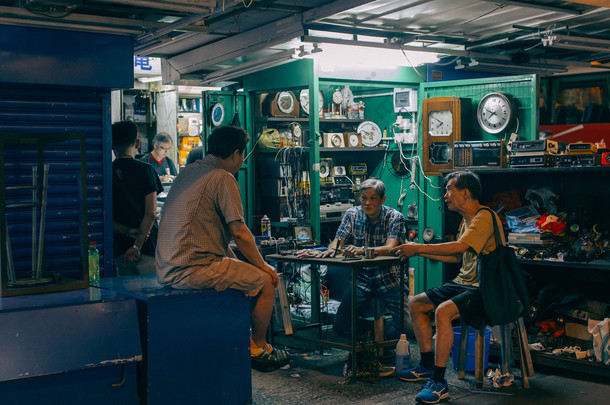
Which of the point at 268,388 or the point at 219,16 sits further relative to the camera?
the point at 219,16

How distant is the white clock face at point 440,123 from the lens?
7570mm

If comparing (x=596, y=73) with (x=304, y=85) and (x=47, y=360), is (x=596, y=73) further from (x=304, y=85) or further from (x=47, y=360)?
(x=47, y=360)

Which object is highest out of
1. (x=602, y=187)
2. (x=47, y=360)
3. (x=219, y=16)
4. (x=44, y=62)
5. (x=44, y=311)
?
(x=219, y=16)

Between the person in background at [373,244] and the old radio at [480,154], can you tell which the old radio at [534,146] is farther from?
the person in background at [373,244]

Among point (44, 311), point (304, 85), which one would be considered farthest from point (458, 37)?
point (44, 311)

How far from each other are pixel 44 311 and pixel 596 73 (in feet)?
27.5

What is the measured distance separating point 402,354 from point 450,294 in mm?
610

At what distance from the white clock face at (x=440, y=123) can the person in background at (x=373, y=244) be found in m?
1.75

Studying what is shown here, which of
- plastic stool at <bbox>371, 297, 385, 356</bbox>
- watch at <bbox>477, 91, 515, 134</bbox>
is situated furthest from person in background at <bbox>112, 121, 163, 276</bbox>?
watch at <bbox>477, 91, 515, 134</bbox>

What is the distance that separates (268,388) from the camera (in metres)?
5.31

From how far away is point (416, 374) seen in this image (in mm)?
5395

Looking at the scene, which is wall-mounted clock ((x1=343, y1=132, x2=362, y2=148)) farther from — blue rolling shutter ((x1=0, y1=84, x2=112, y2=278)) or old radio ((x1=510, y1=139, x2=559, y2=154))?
blue rolling shutter ((x1=0, y1=84, x2=112, y2=278))

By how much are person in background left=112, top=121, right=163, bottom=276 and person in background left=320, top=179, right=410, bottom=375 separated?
59.0 inches

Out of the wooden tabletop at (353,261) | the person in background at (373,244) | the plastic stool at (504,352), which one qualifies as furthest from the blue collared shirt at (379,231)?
the plastic stool at (504,352)
